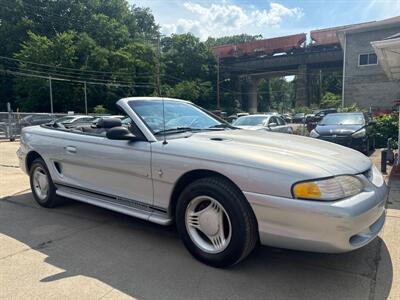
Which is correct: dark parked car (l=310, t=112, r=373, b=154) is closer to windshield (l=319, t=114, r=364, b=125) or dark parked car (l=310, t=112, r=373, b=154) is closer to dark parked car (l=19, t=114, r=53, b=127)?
windshield (l=319, t=114, r=364, b=125)

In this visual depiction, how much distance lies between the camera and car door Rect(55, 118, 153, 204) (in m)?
3.44

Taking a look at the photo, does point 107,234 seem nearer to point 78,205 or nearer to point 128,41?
point 78,205

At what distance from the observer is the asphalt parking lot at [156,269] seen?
263 centimetres

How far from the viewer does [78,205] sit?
4938mm

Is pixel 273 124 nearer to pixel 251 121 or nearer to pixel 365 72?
pixel 251 121

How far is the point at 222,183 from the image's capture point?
9.50 feet

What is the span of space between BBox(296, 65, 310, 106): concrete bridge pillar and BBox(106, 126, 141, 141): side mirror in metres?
55.9

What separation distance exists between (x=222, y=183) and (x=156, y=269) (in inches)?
37.7

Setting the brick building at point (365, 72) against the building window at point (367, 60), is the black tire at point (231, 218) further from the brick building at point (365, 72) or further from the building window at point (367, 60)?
the building window at point (367, 60)

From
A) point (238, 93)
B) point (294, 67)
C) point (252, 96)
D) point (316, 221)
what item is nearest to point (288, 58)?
point (294, 67)

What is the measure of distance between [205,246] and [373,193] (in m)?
1.49

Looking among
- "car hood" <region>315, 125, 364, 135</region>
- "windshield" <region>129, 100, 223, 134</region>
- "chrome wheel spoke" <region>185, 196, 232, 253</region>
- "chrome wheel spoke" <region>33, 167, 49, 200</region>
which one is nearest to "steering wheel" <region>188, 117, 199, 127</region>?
"windshield" <region>129, 100, 223, 134</region>

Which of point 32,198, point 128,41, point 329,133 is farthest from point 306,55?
point 32,198

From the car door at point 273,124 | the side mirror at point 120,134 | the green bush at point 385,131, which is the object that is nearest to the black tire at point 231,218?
the side mirror at point 120,134
